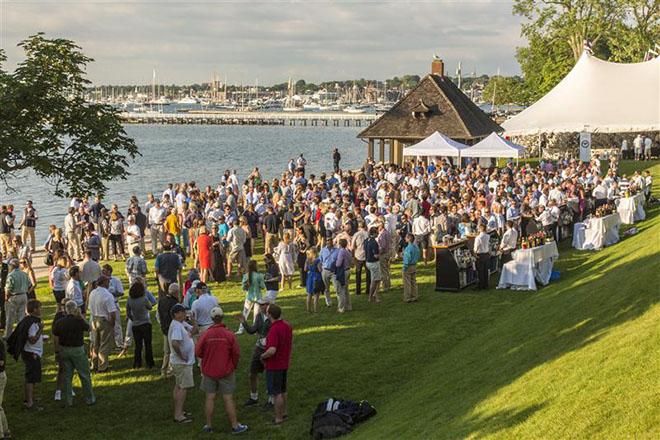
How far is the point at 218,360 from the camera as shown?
1034 centimetres

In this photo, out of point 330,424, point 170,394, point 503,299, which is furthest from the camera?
point 503,299

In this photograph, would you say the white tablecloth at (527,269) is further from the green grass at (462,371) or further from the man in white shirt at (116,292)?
the man in white shirt at (116,292)

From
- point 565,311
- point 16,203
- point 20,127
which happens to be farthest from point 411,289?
point 16,203

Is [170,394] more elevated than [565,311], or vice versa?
[565,311]

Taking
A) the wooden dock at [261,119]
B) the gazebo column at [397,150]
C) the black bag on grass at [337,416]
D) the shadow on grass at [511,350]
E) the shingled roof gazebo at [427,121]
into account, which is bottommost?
the black bag on grass at [337,416]

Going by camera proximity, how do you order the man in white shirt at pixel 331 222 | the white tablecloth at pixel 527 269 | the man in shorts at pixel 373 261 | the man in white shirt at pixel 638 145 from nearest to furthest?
the man in shorts at pixel 373 261 < the white tablecloth at pixel 527 269 < the man in white shirt at pixel 331 222 < the man in white shirt at pixel 638 145

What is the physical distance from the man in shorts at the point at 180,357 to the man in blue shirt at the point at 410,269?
22.9 feet

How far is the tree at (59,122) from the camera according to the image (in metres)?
12.5

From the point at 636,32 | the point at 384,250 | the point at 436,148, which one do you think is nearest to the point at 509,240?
the point at 384,250

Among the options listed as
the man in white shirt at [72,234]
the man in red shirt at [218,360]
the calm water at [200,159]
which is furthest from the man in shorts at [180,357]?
the calm water at [200,159]

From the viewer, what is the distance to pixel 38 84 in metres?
12.6

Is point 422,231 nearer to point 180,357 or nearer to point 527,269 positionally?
point 527,269

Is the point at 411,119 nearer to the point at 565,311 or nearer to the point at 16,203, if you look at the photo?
the point at 16,203

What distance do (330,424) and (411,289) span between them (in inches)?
288
